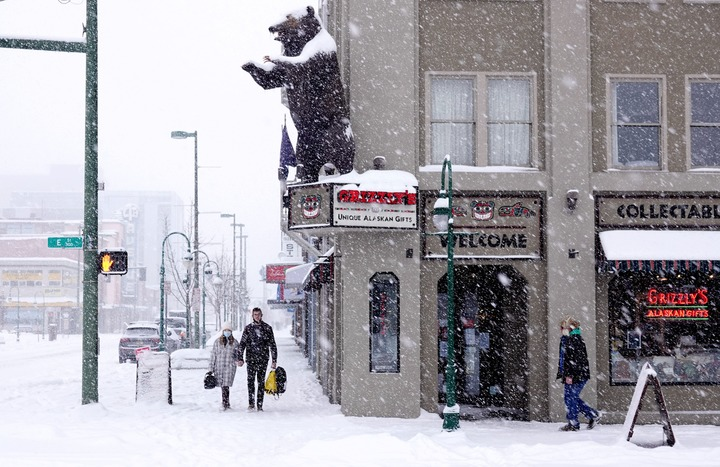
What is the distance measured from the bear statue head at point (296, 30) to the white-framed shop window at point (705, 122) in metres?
7.03

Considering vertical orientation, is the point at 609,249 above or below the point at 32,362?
above

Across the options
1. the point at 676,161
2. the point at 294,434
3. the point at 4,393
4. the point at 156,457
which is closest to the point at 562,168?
the point at 676,161

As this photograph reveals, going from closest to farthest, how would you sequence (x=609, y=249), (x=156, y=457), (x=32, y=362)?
1. (x=156, y=457)
2. (x=609, y=249)
3. (x=32, y=362)

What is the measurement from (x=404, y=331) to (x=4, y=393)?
962 cm

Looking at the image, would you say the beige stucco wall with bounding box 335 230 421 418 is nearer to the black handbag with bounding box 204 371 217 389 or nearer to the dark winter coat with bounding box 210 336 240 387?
the dark winter coat with bounding box 210 336 240 387

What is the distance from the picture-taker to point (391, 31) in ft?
50.5

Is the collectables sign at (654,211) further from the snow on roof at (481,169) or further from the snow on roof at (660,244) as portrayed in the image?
the snow on roof at (481,169)

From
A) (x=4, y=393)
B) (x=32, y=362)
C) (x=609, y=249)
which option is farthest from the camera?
(x=32, y=362)

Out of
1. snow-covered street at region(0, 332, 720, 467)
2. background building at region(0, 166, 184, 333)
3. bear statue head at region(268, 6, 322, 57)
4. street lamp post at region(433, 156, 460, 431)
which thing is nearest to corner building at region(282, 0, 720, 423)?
bear statue head at region(268, 6, 322, 57)

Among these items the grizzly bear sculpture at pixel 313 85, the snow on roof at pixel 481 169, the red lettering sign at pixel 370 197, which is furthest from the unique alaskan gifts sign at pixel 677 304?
the grizzly bear sculpture at pixel 313 85

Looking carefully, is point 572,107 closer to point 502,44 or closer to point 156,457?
point 502,44

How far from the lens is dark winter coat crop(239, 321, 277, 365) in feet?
52.6

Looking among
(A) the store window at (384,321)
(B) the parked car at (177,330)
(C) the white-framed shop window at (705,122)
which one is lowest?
(B) the parked car at (177,330)

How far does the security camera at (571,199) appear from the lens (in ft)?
49.4
